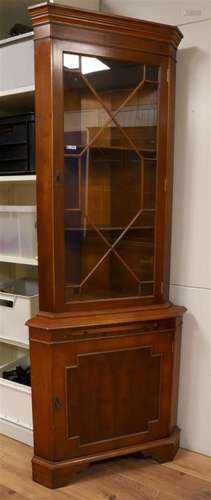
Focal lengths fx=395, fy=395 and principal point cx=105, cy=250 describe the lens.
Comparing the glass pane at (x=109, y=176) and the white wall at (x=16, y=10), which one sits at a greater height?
the white wall at (x=16, y=10)

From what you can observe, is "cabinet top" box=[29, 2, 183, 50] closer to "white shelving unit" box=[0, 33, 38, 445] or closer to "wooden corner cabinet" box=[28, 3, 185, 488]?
"wooden corner cabinet" box=[28, 3, 185, 488]

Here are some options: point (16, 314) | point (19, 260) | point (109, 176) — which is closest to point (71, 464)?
point (16, 314)

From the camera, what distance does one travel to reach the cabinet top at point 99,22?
1559 mm

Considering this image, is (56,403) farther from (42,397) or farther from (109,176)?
(109,176)

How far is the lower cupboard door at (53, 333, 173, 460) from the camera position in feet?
5.87

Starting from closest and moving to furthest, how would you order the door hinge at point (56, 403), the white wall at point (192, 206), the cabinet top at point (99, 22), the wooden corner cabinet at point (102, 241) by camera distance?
the cabinet top at point (99, 22)
the wooden corner cabinet at point (102, 241)
the door hinge at point (56, 403)
the white wall at point (192, 206)

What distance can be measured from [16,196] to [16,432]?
4.48 ft

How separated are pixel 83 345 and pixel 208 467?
36.8 inches

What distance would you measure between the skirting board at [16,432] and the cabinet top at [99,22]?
6.51 ft

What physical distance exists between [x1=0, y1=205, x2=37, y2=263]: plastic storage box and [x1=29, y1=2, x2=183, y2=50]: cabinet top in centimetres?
85

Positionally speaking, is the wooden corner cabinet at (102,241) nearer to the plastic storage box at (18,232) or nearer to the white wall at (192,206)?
the white wall at (192,206)

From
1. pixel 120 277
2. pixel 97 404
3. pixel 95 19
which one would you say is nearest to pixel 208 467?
pixel 97 404

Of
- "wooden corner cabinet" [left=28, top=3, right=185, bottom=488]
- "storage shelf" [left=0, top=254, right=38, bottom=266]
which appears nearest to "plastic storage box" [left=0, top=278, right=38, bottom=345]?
"storage shelf" [left=0, top=254, right=38, bottom=266]

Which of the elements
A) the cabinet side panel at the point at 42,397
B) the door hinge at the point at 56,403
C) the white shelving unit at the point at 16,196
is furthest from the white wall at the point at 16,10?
the door hinge at the point at 56,403
